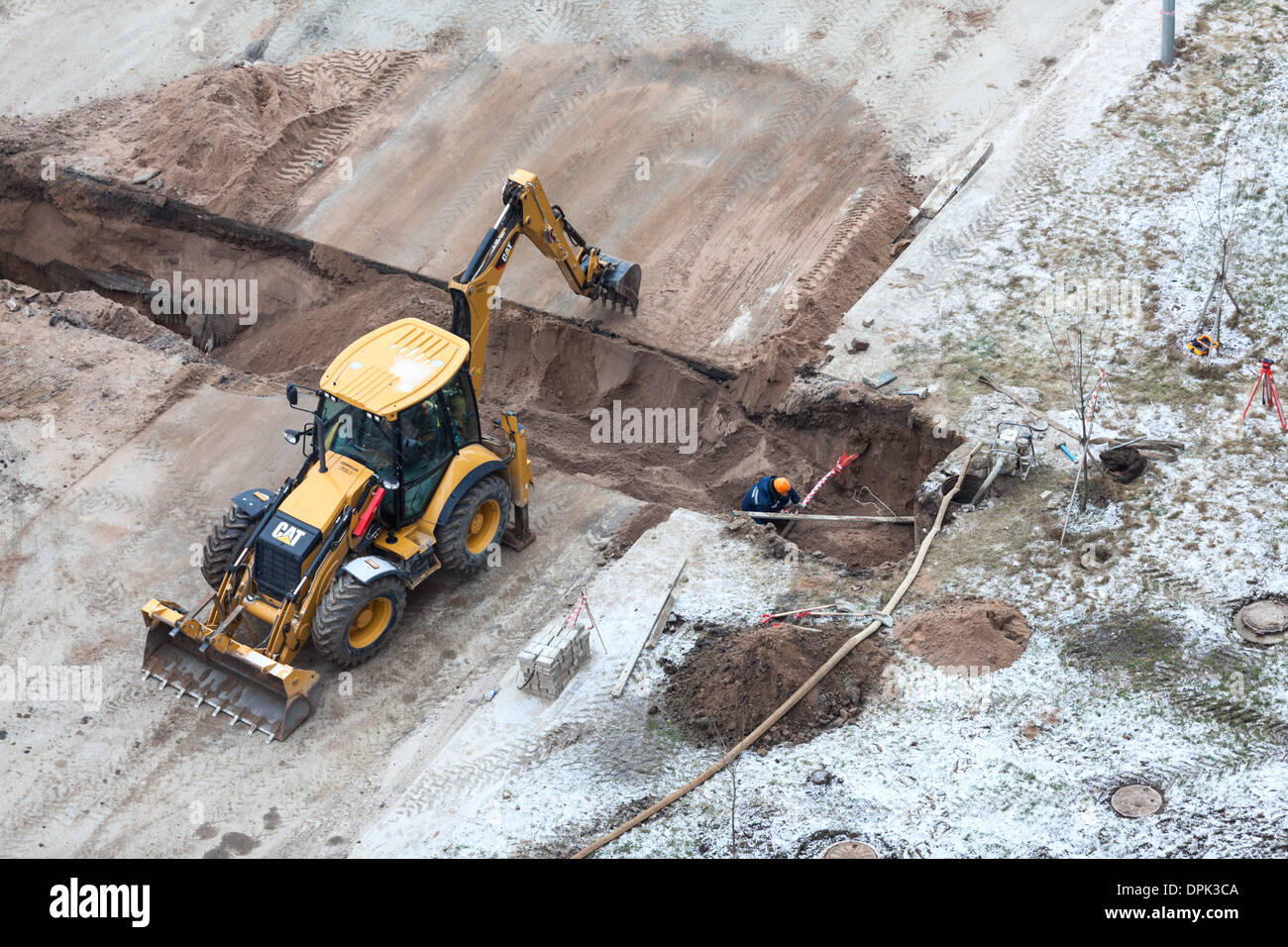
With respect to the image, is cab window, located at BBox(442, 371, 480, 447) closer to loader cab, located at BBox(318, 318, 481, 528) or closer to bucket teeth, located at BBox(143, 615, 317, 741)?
loader cab, located at BBox(318, 318, 481, 528)

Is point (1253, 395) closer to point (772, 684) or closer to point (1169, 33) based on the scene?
point (772, 684)

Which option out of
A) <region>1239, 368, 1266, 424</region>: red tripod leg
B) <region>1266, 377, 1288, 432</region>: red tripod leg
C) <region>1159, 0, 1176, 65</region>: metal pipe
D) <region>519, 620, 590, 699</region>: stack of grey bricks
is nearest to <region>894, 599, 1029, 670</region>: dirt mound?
<region>519, 620, 590, 699</region>: stack of grey bricks

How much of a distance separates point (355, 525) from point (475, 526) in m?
1.70

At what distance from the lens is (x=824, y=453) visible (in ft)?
54.3

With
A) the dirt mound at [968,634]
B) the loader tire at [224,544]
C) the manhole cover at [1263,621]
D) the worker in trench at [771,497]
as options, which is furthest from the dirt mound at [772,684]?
the loader tire at [224,544]

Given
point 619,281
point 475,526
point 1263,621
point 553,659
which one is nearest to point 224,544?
point 475,526

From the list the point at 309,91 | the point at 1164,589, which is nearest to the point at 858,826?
the point at 1164,589

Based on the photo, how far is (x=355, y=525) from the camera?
45.0ft

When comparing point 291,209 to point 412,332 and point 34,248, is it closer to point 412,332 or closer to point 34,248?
point 34,248

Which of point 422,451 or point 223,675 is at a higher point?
point 422,451

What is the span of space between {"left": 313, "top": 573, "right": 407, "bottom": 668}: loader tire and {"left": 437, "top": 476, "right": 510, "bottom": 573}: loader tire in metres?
0.66

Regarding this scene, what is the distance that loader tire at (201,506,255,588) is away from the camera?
563 inches

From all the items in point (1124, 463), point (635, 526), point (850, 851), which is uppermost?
point (1124, 463)

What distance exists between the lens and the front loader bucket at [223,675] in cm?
1324
